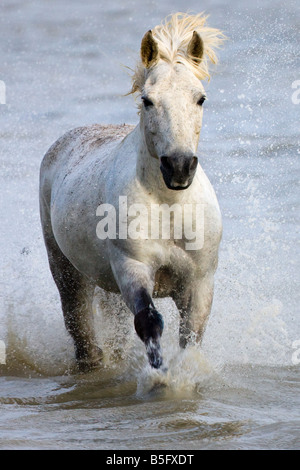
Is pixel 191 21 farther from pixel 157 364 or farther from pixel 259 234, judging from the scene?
pixel 259 234

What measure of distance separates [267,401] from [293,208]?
728cm

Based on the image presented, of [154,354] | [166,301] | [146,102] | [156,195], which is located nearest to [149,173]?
[156,195]

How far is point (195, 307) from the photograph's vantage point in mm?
4051

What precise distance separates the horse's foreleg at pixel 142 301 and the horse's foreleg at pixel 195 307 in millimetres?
321

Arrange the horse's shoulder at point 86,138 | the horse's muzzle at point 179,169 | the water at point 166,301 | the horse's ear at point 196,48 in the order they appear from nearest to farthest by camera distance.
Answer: the water at point 166,301, the horse's muzzle at point 179,169, the horse's ear at point 196,48, the horse's shoulder at point 86,138

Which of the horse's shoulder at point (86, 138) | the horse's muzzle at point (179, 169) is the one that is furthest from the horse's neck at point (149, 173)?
the horse's shoulder at point (86, 138)

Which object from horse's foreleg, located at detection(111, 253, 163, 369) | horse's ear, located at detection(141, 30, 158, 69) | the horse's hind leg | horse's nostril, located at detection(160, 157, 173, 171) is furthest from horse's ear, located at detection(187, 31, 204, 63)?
the horse's hind leg

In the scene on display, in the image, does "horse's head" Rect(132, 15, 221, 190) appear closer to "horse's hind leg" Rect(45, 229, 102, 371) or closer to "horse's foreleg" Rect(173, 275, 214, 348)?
"horse's foreleg" Rect(173, 275, 214, 348)

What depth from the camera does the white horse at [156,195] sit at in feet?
11.5

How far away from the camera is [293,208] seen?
10.6 metres

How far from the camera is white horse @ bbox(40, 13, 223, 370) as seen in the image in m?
3.51

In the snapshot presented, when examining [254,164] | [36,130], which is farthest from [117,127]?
[36,130]

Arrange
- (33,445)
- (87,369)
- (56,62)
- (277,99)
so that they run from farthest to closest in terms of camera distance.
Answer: (56,62)
(277,99)
(87,369)
(33,445)

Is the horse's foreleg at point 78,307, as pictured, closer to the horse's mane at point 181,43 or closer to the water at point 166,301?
the water at point 166,301
